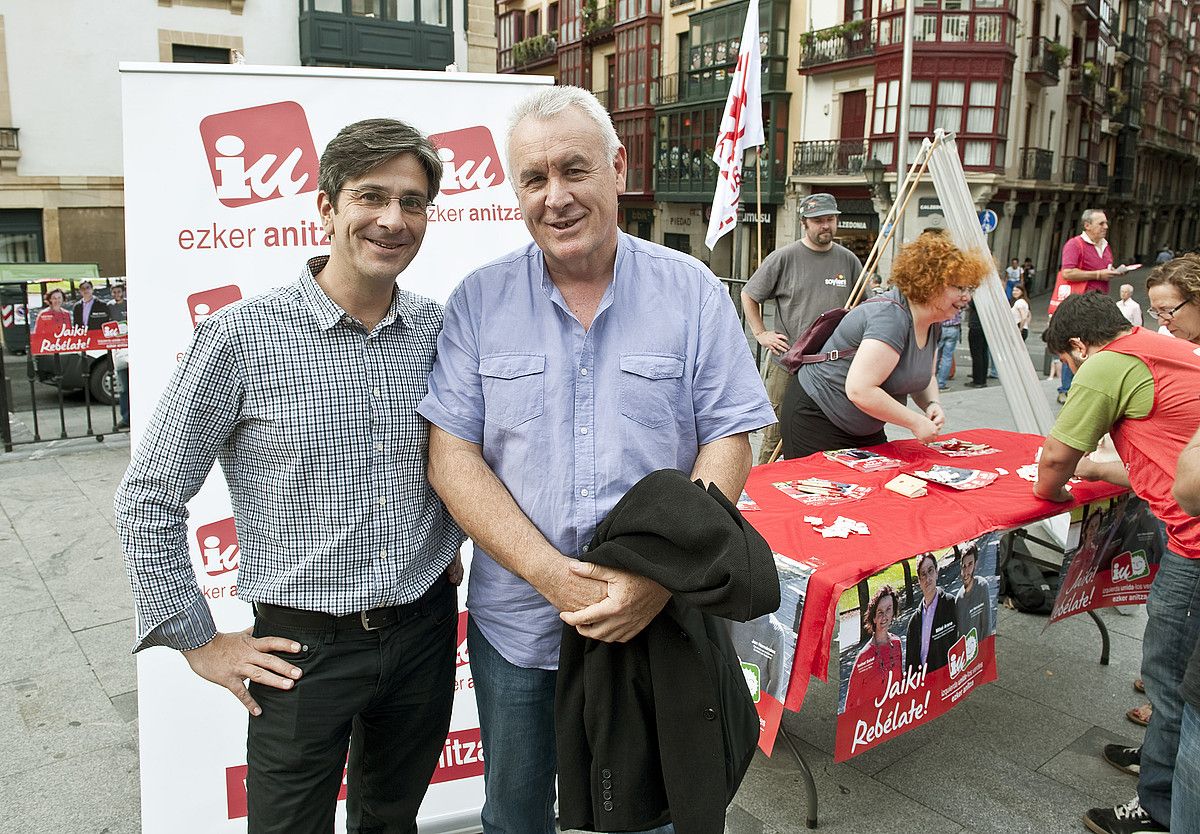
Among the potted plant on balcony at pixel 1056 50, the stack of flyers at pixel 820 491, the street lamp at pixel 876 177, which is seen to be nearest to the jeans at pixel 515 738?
the stack of flyers at pixel 820 491

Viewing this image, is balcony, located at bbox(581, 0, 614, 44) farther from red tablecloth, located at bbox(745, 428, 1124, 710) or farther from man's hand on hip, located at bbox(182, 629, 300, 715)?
man's hand on hip, located at bbox(182, 629, 300, 715)

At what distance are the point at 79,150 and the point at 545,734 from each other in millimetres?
22407

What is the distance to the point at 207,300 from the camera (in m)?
2.38

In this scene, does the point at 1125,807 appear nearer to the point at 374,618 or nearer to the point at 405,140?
the point at 374,618

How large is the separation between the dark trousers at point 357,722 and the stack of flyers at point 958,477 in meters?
2.25

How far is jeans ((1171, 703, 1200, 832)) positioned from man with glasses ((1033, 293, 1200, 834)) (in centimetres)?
58

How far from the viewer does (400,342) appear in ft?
6.24

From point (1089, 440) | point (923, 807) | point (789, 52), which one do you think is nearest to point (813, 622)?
point (923, 807)

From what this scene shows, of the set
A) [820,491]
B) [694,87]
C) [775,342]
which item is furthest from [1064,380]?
[694,87]

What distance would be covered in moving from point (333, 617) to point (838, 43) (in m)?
32.4

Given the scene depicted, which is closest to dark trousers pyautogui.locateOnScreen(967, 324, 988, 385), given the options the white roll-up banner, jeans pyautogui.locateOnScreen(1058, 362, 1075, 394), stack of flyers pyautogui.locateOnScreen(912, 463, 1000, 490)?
jeans pyautogui.locateOnScreen(1058, 362, 1075, 394)

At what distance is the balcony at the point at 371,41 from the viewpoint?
20312mm

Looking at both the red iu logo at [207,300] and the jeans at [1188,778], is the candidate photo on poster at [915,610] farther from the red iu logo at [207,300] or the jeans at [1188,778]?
the red iu logo at [207,300]

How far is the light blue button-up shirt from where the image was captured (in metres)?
1.72
